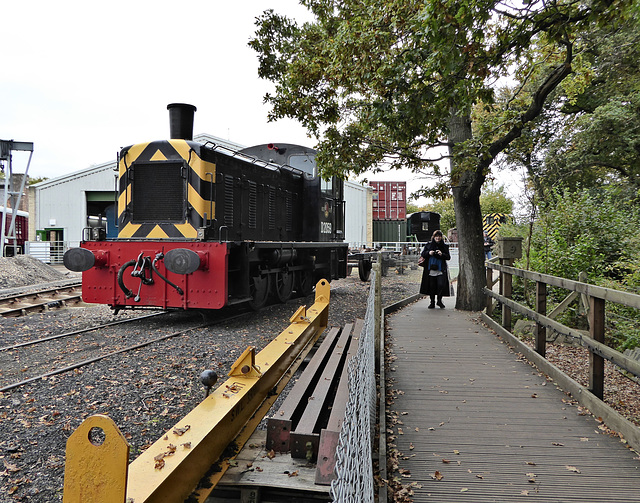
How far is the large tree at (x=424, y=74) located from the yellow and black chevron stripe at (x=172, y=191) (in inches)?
96.8

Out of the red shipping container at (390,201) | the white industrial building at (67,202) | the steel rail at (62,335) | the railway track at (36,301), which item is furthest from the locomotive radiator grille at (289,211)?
the red shipping container at (390,201)

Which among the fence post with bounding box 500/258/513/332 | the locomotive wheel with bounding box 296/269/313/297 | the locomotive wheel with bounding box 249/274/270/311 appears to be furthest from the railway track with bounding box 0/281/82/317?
the fence post with bounding box 500/258/513/332

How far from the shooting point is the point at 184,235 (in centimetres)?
782

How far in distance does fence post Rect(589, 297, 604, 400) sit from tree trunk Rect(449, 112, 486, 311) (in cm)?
528

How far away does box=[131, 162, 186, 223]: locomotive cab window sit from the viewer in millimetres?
7859

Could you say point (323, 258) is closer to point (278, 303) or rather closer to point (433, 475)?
point (278, 303)

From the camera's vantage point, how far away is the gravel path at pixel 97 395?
9.98ft

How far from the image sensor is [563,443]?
3.49m

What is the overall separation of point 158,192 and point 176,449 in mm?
6321

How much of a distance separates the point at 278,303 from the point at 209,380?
7.49 m

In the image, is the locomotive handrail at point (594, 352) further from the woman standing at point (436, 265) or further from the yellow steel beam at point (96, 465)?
the woman standing at point (436, 265)

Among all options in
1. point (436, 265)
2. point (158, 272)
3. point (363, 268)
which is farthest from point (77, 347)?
point (363, 268)

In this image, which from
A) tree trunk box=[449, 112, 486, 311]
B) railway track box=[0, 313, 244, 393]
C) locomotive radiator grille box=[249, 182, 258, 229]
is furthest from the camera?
tree trunk box=[449, 112, 486, 311]

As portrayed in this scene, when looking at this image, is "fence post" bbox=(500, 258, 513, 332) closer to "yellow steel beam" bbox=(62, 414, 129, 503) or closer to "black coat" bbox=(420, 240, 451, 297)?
"black coat" bbox=(420, 240, 451, 297)
